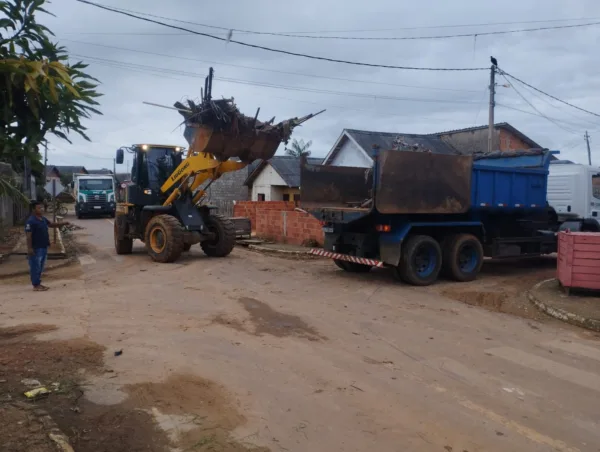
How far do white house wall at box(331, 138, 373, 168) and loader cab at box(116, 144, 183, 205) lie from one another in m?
11.8

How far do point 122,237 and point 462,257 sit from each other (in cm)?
920

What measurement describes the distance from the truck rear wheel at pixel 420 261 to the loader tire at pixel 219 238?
5.18 metres

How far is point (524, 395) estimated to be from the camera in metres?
5.23

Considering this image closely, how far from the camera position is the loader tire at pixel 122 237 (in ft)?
51.1

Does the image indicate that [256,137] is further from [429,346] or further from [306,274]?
[429,346]

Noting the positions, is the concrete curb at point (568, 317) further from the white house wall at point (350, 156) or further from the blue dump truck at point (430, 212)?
the white house wall at point (350, 156)

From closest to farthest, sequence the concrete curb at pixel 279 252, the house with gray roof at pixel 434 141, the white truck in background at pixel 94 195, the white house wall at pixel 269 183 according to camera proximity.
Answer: the concrete curb at pixel 279 252
the house with gray roof at pixel 434 141
the white house wall at pixel 269 183
the white truck in background at pixel 94 195

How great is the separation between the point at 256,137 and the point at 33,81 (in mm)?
9210

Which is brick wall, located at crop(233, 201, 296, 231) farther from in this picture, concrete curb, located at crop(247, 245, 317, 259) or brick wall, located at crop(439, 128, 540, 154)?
brick wall, located at crop(439, 128, 540, 154)

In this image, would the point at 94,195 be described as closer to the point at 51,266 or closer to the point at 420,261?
the point at 51,266

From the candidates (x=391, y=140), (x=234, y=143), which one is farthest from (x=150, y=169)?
(x=391, y=140)

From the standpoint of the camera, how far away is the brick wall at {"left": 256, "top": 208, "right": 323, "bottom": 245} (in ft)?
55.1

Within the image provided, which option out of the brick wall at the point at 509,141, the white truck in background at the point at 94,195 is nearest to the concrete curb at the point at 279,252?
the brick wall at the point at 509,141

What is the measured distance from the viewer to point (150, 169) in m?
15.5
